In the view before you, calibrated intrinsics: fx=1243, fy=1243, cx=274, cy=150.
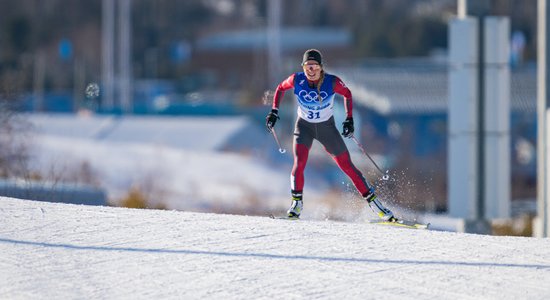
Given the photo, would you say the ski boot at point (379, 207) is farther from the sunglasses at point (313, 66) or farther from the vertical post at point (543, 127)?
the vertical post at point (543, 127)

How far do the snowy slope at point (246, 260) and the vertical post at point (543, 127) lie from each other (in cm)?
688

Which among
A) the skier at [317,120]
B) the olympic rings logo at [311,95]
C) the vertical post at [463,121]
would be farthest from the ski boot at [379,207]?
the vertical post at [463,121]

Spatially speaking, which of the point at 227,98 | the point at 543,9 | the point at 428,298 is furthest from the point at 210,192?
the point at 227,98

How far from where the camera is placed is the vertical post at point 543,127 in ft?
56.0

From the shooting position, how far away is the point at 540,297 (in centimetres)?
790

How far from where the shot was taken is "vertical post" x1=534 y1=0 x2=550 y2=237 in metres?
17.1

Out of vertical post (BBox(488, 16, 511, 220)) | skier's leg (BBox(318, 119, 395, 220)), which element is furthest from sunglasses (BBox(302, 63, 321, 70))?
vertical post (BBox(488, 16, 511, 220))

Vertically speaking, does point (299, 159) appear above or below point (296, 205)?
above

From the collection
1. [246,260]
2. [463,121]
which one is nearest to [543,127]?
[463,121]

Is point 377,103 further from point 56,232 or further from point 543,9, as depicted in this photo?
point 56,232

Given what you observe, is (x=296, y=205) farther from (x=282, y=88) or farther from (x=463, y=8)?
(x=463, y=8)

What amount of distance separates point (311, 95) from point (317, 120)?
0.81 ft

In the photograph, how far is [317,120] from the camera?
35.9 feet

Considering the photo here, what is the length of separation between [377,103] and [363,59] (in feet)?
79.2
